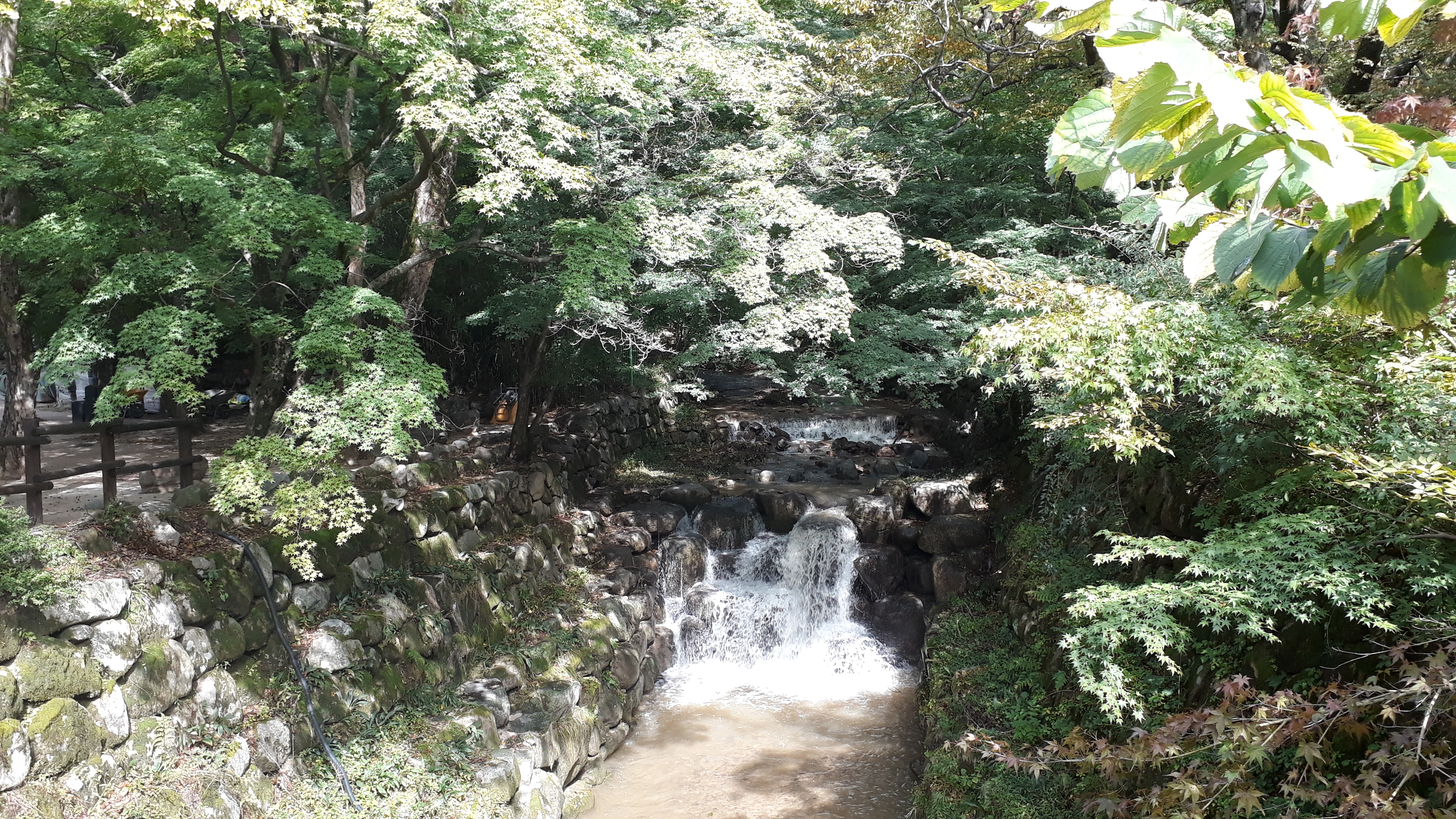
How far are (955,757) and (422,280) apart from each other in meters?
7.53

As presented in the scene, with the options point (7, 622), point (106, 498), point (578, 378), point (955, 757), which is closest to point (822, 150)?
point (578, 378)

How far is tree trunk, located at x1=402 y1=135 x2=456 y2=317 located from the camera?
948cm

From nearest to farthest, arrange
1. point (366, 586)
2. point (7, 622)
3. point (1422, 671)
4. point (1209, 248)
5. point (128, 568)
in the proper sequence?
1. point (1209, 248)
2. point (1422, 671)
3. point (7, 622)
4. point (128, 568)
5. point (366, 586)

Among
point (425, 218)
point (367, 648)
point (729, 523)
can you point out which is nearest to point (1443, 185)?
point (367, 648)

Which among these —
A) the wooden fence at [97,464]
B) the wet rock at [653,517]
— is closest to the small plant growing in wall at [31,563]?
the wooden fence at [97,464]

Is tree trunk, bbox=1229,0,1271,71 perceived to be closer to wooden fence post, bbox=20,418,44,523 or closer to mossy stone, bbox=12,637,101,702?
mossy stone, bbox=12,637,101,702

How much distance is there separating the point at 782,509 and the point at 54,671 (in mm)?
8610

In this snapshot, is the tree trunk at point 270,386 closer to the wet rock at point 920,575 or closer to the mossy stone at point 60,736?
the mossy stone at point 60,736

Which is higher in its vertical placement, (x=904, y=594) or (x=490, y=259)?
(x=490, y=259)

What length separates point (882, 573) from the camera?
10969 mm

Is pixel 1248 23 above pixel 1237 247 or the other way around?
above

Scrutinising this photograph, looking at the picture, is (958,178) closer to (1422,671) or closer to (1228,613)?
(1228,613)

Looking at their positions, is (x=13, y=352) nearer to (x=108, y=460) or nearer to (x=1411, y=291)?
(x=108, y=460)

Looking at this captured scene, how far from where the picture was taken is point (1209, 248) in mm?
1391
